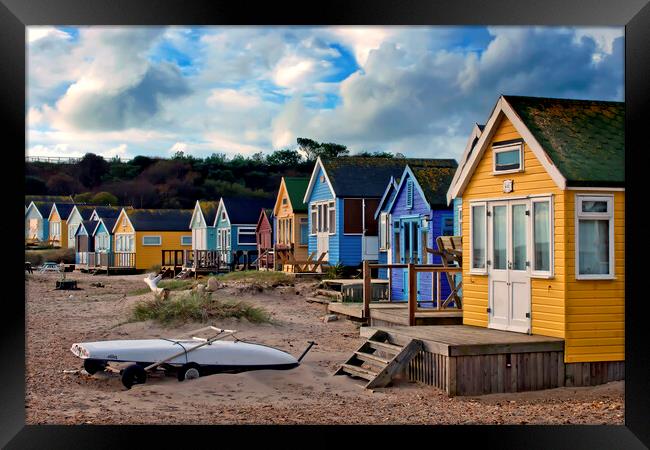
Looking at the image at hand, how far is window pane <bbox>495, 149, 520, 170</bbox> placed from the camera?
12.2 meters

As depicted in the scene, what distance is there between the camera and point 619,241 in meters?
11.3

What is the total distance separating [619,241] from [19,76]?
7.83 meters

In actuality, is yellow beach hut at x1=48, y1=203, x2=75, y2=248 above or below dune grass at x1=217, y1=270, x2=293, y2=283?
above

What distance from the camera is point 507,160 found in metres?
12.4

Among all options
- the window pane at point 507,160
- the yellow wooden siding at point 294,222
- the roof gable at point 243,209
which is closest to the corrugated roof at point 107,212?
the roof gable at point 243,209

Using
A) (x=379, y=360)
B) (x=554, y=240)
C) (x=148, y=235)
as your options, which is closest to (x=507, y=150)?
(x=554, y=240)

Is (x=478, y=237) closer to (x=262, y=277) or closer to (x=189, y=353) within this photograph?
(x=189, y=353)

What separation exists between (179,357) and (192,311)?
3.89m

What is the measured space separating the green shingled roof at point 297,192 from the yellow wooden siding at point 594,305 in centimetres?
2086

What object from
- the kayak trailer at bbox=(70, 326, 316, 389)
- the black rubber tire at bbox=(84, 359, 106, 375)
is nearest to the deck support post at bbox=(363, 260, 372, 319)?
the kayak trailer at bbox=(70, 326, 316, 389)

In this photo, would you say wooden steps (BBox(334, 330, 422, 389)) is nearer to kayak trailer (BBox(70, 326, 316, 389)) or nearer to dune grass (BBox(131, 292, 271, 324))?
kayak trailer (BBox(70, 326, 316, 389))

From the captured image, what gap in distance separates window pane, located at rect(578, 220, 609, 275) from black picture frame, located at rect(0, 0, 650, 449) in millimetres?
3068

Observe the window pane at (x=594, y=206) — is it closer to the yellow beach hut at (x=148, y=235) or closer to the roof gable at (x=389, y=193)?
the roof gable at (x=389, y=193)

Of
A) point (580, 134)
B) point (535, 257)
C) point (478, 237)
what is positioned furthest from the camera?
point (478, 237)
